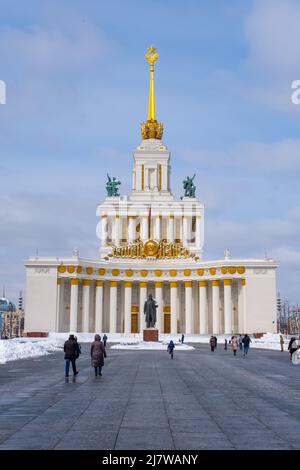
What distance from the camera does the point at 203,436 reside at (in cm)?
916

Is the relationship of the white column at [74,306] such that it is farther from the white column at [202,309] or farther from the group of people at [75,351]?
the group of people at [75,351]

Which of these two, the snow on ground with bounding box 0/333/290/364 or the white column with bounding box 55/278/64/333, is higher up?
the white column with bounding box 55/278/64/333

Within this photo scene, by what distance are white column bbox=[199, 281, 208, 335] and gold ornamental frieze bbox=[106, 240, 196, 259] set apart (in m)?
6.89

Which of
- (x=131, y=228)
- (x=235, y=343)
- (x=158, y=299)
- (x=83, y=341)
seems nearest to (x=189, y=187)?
(x=131, y=228)

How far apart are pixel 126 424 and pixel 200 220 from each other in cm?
9130

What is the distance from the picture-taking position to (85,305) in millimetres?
81875

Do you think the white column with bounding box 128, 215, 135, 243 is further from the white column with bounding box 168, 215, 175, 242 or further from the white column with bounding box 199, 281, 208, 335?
the white column with bounding box 199, 281, 208, 335

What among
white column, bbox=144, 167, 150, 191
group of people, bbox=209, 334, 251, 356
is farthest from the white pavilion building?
group of people, bbox=209, 334, 251, 356

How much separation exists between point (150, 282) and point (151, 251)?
15.9ft

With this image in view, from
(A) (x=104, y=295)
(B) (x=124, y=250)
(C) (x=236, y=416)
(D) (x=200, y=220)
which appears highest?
(D) (x=200, y=220)

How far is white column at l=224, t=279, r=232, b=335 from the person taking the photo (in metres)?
80.1

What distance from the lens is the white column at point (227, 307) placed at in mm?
80062
